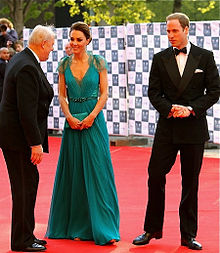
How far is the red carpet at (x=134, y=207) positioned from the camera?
6.79 m

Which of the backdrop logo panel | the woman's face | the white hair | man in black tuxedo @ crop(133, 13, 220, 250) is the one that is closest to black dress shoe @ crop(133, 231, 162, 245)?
man in black tuxedo @ crop(133, 13, 220, 250)

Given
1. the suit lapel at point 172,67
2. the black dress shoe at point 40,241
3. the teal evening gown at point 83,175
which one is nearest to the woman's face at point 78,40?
the teal evening gown at point 83,175

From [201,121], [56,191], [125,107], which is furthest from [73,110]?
[125,107]

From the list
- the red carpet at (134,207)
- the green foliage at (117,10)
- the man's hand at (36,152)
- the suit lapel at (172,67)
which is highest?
the green foliage at (117,10)

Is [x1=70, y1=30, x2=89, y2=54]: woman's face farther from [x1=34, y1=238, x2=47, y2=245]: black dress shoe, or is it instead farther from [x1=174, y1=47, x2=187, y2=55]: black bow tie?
[x1=34, y1=238, x2=47, y2=245]: black dress shoe

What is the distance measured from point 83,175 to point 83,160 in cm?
14

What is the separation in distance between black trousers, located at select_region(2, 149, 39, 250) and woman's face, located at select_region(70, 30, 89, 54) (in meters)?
1.15

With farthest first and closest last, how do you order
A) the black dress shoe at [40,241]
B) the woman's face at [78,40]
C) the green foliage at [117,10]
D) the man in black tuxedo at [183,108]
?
the green foliage at [117,10]
the woman's face at [78,40]
the black dress shoe at [40,241]
the man in black tuxedo at [183,108]

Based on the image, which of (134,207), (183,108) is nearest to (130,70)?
(134,207)

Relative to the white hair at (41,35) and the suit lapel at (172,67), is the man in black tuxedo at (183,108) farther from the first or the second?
the white hair at (41,35)

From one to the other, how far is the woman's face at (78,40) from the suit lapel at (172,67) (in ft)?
2.60

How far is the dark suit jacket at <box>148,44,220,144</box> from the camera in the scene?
6.52 metres

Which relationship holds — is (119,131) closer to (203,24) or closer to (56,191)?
(203,24)

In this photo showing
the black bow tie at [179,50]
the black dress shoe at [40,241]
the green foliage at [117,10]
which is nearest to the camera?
the black bow tie at [179,50]
